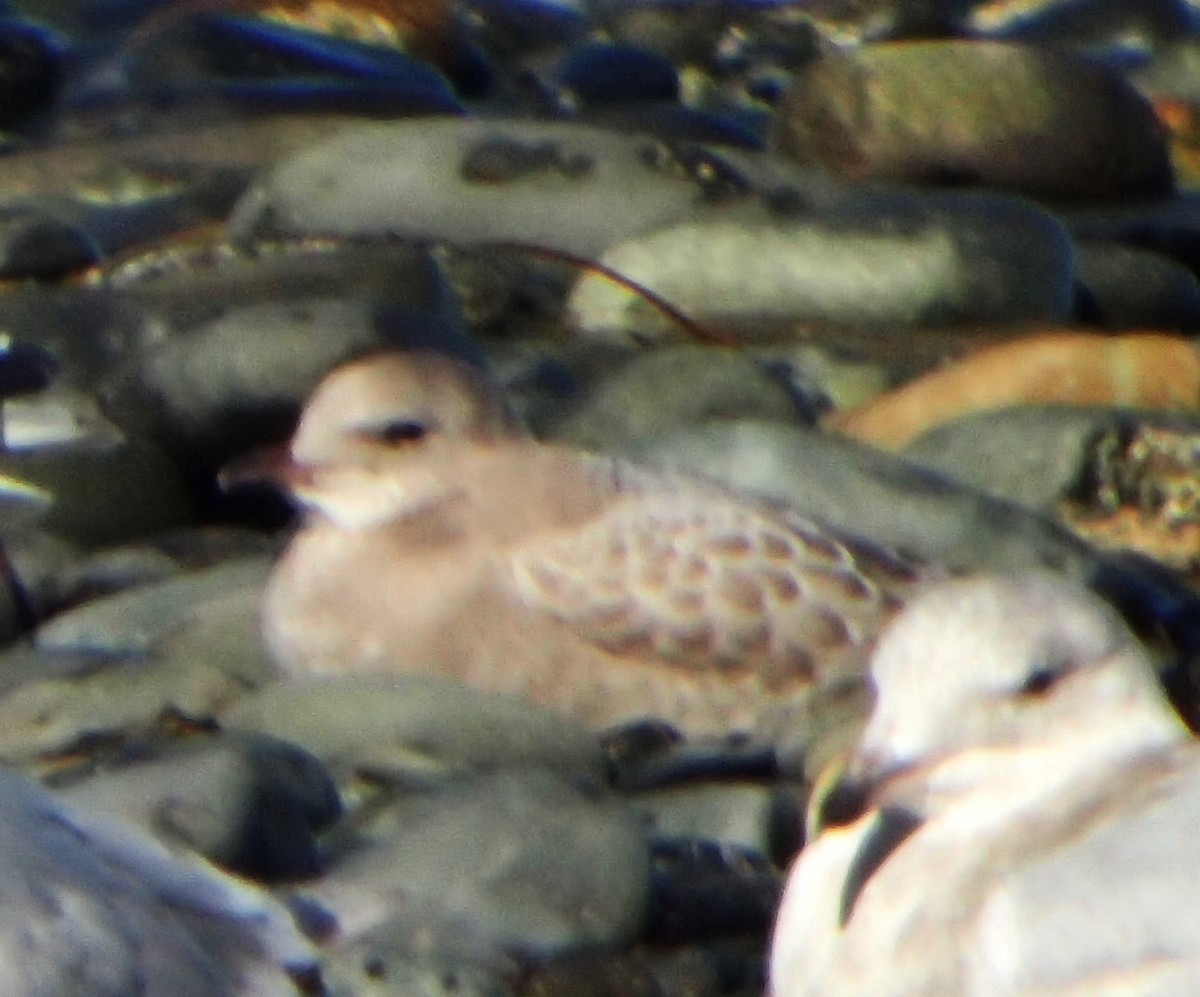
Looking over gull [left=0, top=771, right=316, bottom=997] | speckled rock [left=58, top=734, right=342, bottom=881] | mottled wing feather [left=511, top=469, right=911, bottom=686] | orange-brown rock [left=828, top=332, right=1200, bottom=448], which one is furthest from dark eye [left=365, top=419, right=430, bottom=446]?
gull [left=0, top=771, right=316, bottom=997]

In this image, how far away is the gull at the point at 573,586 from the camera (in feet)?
21.8

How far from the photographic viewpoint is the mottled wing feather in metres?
6.70

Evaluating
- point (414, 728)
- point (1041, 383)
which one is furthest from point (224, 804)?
point (1041, 383)

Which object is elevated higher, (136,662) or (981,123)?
(136,662)

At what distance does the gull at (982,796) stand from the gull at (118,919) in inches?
39.9

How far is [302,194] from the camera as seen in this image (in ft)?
35.8

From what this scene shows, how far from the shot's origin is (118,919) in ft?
11.0

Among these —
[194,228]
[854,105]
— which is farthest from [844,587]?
[854,105]

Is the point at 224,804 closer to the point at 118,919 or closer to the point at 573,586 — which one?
the point at 573,586

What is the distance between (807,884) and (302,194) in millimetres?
6572

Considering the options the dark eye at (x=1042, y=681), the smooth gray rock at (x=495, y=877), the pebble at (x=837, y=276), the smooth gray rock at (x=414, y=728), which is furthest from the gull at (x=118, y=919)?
the pebble at (x=837, y=276)

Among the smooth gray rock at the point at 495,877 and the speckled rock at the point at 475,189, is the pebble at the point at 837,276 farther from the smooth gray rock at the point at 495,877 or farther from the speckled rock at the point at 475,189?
the smooth gray rock at the point at 495,877

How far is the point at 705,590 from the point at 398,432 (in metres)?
0.80

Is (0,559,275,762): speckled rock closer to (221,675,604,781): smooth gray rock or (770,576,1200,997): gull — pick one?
(221,675,604,781): smooth gray rock
